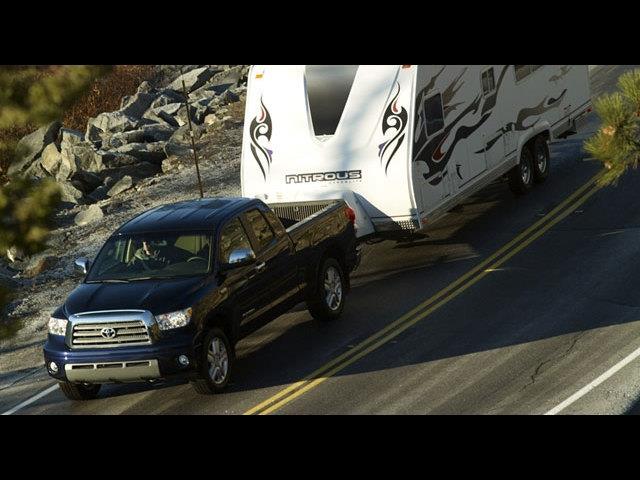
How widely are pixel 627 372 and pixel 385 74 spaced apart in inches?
251

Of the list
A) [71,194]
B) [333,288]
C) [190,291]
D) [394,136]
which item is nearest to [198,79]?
[71,194]

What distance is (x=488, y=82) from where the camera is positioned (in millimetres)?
19375

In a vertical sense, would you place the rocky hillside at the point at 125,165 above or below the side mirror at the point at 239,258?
below

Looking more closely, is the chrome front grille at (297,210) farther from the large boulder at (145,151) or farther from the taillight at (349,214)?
the large boulder at (145,151)

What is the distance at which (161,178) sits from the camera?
2428cm

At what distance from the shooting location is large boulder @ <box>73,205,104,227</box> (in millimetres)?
21781

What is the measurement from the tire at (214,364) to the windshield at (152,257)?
2.58 ft

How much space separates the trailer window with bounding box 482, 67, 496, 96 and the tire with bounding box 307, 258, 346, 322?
508cm

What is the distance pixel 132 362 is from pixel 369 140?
612cm

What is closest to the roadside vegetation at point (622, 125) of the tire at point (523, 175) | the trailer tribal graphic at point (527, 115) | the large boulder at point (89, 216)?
the trailer tribal graphic at point (527, 115)

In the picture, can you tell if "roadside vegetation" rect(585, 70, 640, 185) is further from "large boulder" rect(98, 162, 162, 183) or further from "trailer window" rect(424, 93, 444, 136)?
"large boulder" rect(98, 162, 162, 183)

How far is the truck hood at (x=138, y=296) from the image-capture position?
12.6 metres

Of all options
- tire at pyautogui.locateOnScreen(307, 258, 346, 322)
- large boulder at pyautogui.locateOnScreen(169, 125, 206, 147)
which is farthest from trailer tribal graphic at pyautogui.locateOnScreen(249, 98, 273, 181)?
large boulder at pyautogui.locateOnScreen(169, 125, 206, 147)

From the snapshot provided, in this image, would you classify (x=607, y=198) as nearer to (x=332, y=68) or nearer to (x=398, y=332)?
(x=332, y=68)
